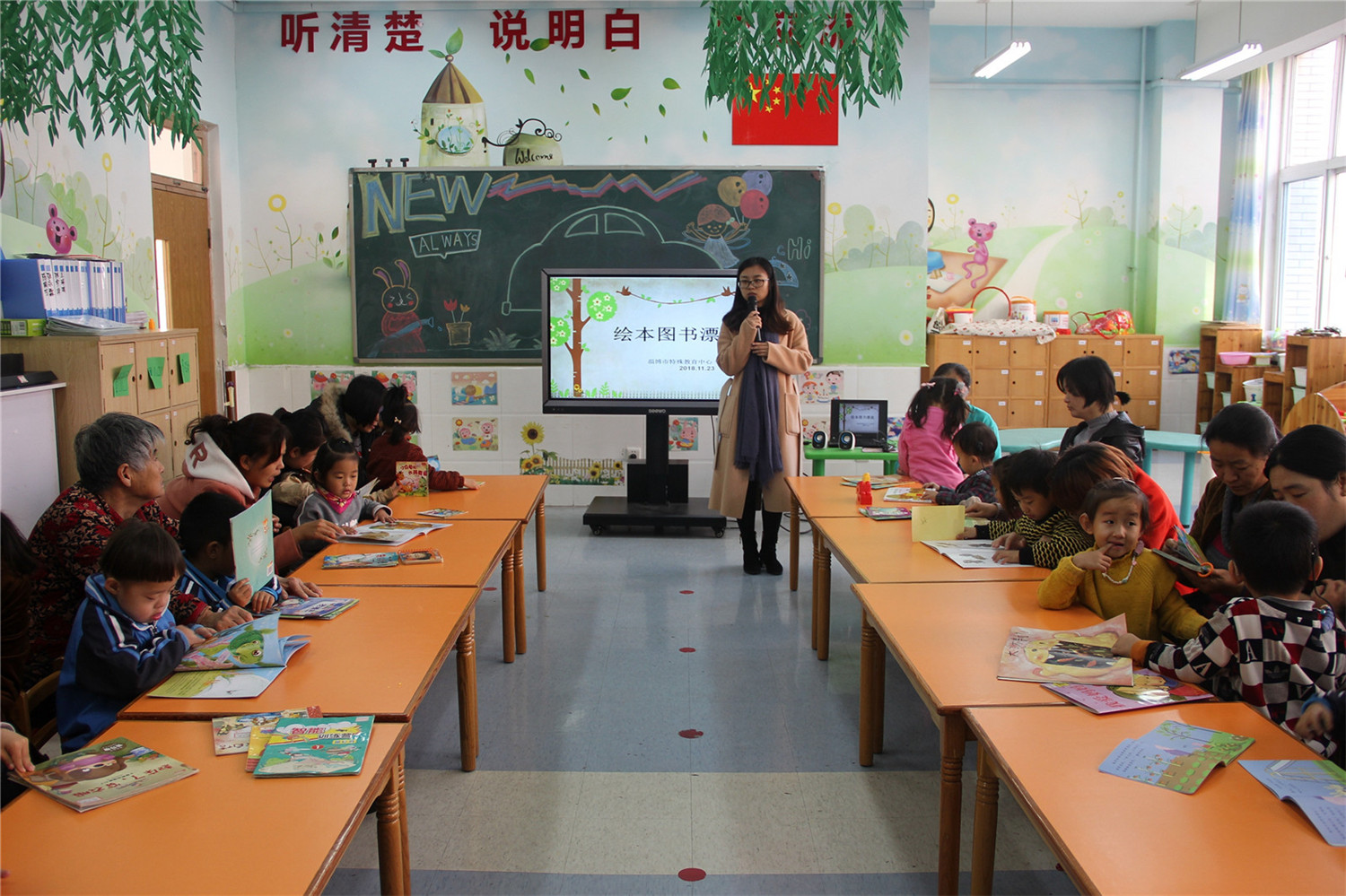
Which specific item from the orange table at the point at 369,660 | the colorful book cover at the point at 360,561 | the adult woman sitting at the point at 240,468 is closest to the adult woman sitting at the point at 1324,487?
the orange table at the point at 369,660

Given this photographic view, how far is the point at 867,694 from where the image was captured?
9.51 feet

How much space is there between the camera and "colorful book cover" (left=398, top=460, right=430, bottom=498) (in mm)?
3975

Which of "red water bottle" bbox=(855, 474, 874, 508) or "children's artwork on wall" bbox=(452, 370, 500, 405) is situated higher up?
"children's artwork on wall" bbox=(452, 370, 500, 405)

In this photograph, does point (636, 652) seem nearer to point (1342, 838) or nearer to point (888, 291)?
point (1342, 838)

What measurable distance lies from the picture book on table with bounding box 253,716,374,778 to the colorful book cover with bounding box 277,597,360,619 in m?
0.66

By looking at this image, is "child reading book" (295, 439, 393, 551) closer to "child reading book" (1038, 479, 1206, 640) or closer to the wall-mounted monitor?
"child reading book" (1038, 479, 1206, 640)

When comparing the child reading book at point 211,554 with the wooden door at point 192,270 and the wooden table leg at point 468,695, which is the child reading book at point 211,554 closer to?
the wooden table leg at point 468,695

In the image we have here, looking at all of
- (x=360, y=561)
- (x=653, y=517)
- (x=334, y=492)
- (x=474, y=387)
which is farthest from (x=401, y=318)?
(x=360, y=561)

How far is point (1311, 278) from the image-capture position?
8492 mm

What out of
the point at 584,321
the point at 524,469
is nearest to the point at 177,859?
the point at 584,321

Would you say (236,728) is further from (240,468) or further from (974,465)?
(974,465)

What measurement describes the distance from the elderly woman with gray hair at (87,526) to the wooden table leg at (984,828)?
1656mm

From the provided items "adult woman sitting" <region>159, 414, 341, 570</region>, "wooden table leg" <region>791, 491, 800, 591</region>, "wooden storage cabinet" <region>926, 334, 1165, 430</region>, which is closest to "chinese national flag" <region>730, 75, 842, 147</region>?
"wooden storage cabinet" <region>926, 334, 1165, 430</region>

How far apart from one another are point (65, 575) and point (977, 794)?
2.22m
